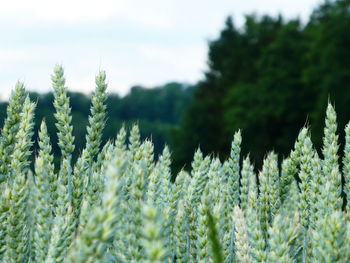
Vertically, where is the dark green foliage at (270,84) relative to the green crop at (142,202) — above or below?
above

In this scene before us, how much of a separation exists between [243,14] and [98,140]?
5831 cm

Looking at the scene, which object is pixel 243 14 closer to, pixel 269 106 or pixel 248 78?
pixel 248 78

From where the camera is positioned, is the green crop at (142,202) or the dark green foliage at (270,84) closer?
the green crop at (142,202)

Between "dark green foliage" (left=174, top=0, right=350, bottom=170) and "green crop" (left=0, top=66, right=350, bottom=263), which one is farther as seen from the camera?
"dark green foliage" (left=174, top=0, right=350, bottom=170)

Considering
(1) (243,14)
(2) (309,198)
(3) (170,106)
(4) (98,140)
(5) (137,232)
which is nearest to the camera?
(5) (137,232)

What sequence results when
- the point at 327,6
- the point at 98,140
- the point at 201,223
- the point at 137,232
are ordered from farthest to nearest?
the point at 327,6, the point at 98,140, the point at 201,223, the point at 137,232

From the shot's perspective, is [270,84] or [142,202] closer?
[142,202]

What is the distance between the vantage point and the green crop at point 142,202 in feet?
4.69

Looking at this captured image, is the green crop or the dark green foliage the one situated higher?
the dark green foliage

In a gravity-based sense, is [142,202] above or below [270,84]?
below

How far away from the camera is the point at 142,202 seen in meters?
1.37

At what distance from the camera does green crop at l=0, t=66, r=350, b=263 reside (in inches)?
56.2

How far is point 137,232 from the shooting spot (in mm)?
1381

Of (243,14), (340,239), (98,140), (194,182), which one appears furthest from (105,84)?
(243,14)
